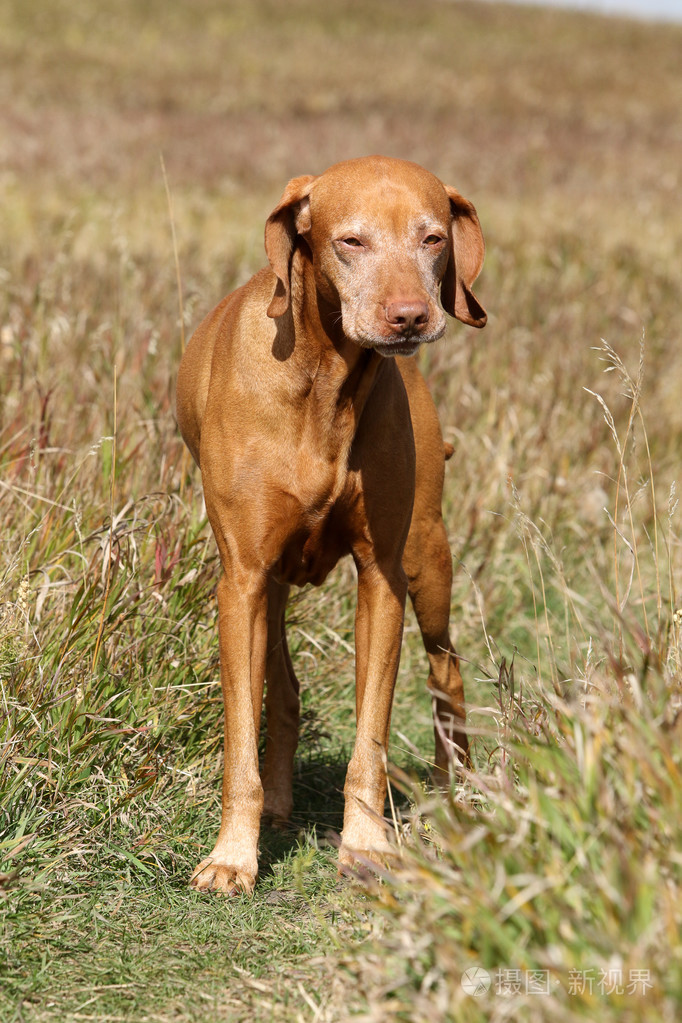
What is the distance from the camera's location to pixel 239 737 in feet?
10.3

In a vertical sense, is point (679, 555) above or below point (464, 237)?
below

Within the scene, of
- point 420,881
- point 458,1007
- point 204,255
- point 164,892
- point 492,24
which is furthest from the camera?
point 492,24

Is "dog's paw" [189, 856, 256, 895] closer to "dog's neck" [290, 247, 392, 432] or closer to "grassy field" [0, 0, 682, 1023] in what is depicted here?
"grassy field" [0, 0, 682, 1023]

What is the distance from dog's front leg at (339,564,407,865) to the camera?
312 cm

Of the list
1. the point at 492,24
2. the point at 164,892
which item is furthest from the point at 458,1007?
the point at 492,24

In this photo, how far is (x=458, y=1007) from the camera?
187cm

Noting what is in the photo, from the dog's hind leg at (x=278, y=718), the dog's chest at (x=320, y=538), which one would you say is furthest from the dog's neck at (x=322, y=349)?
the dog's hind leg at (x=278, y=718)

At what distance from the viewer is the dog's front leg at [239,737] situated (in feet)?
9.98

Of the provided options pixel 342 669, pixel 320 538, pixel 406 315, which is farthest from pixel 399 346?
pixel 342 669

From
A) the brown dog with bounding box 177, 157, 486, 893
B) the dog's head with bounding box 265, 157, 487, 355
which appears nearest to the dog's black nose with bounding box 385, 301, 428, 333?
the dog's head with bounding box 265, 157, 487, 355

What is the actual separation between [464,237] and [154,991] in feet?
6.77

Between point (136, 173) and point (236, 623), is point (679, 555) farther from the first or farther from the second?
point (136, 173)

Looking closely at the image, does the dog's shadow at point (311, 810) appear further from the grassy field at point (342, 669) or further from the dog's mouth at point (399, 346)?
the dog's mouth at point (399, 346)

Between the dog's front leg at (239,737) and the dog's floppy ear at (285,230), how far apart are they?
2.51 feet
